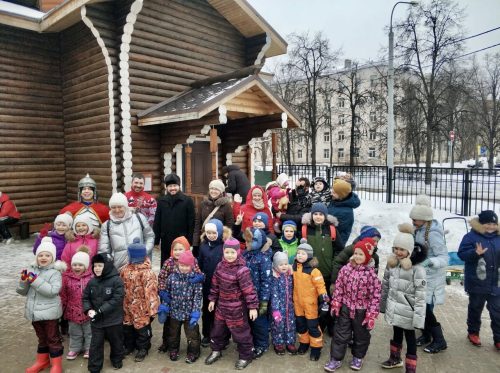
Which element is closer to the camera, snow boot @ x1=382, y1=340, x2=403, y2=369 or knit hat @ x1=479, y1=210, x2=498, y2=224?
snow boot @ x1=382, y1=340, x2=403, y2=369

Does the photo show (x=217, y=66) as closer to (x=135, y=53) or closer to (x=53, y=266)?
(x=135, y=53)

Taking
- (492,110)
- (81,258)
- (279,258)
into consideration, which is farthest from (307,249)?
(492,110)

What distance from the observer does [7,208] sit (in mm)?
9180

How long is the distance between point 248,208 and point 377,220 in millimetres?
6194

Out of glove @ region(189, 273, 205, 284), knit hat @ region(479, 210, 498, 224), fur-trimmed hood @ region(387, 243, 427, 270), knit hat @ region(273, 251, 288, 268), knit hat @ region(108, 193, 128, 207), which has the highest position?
knit hat @ region(108, 193, 128, 207)

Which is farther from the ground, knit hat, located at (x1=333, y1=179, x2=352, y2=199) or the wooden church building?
the wooden church building

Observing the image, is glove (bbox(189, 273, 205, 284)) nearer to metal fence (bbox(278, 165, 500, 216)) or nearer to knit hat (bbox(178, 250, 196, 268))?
knit hat (bbox(178, 250, 196, 268))

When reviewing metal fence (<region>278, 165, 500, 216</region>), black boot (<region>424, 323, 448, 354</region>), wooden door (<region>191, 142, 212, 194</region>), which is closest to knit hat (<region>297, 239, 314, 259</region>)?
black boot (<region>424, 323, 448, 354</region>)

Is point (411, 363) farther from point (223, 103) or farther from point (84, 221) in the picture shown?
point (223, 103)

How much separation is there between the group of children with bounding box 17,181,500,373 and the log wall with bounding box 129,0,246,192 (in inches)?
190

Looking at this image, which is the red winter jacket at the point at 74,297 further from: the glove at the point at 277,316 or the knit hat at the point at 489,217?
the knit hat at the point at 489,217

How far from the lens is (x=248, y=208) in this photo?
5074 millimetres

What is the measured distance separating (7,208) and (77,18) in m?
4.98

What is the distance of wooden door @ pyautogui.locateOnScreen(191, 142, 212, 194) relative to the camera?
10.6 meters
